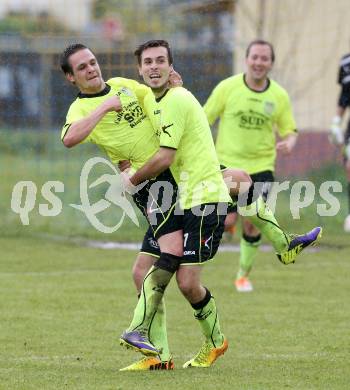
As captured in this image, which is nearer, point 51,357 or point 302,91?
point 51,357

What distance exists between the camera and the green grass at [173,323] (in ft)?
23.6

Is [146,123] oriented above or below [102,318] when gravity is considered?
above

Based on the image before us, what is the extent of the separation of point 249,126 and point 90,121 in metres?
4.52

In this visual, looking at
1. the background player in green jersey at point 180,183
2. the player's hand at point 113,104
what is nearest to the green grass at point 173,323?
the background player in green jersey at point 180,183

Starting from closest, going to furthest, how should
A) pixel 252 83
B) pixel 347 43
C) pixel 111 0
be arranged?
pixel 252 83 → pixel 347 43 → pixel 111 0

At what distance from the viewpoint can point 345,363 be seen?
7684mm

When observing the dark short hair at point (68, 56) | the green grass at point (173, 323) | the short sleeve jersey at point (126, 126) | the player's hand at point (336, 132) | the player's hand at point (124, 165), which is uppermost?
the dark short hair at point (68, 56)

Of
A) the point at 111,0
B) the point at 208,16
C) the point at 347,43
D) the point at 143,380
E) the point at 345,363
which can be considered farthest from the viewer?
the point at 111,0

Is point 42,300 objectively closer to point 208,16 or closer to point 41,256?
point 41,256

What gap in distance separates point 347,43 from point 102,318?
11818mm

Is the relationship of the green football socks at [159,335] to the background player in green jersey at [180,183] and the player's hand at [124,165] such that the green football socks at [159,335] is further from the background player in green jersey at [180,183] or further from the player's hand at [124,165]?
the player's hand at [124,165]

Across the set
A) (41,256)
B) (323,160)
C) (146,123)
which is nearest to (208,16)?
(323,160)

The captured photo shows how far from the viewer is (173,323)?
31.5ft

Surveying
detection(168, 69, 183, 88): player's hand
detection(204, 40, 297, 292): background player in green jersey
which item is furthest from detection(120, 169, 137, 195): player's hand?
detection(204, 40, 297, 292): background player in green jersey
